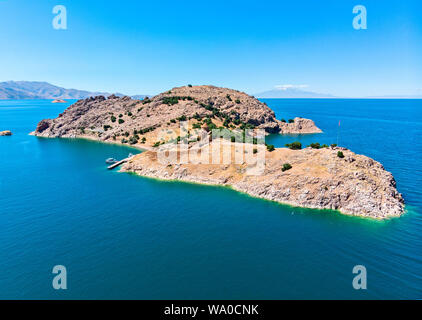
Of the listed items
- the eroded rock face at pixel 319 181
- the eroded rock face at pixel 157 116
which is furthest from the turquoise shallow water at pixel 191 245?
the eroded rock face at pixel 157 116

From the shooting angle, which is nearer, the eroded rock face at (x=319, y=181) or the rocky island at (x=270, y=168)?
the eroded rock face at (x=319, y=181)

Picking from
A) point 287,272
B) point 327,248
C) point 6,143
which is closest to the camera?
point 287,272

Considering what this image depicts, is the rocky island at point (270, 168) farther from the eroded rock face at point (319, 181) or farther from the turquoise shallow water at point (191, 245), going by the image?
the turquoise shallow water at point (191, 245)

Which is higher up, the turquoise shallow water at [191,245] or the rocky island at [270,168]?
the rocky island at [270,168]

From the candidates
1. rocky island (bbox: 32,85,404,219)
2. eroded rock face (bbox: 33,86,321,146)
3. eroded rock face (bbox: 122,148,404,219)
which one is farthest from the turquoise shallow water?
eroded rock face (bbox: 33,86,321,146)

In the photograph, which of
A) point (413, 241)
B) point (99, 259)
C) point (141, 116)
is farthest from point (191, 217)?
point (141, 116)

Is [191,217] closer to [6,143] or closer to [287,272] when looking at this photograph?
[287,272]
